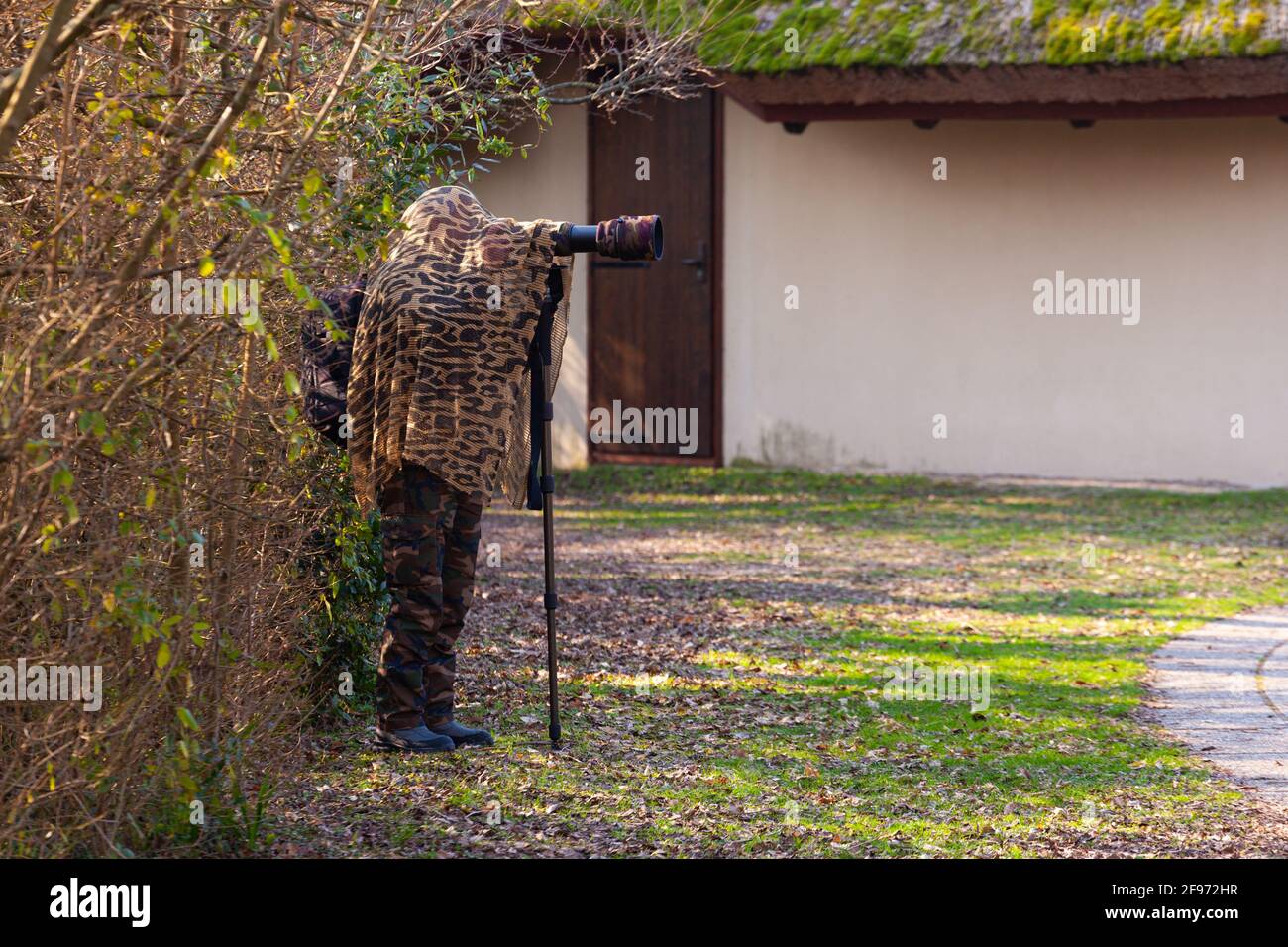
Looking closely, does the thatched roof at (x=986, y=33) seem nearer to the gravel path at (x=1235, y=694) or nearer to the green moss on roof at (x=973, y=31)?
the green moss on roof at (x=973, y=31)

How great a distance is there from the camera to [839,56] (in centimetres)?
1053

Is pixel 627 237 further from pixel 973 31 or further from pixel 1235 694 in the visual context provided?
pixel 973 31

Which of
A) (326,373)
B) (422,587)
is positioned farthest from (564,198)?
(422,587)

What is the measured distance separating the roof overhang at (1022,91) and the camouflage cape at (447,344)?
6204mm

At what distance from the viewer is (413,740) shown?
4883 mm

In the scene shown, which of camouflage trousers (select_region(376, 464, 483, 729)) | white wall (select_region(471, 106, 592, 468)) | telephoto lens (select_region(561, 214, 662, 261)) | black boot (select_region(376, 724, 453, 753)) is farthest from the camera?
white wall (select_region(471, 106, 592, 468))

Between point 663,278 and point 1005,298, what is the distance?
8.36ft

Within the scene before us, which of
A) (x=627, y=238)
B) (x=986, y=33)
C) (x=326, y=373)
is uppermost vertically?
(x=986, y=33)

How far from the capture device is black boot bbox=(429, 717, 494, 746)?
500 cm

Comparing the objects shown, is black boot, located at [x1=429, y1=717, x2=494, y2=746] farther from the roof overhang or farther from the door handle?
the door handle

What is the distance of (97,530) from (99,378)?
372mm

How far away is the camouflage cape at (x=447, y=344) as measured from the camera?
4.63m

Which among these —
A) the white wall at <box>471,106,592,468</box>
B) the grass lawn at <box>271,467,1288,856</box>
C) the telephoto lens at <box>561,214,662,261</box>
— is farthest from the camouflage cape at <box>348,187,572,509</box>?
the white wall at <box>471,106,592,468</box>

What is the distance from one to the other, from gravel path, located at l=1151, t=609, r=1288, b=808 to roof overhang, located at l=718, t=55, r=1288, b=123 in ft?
13.2
